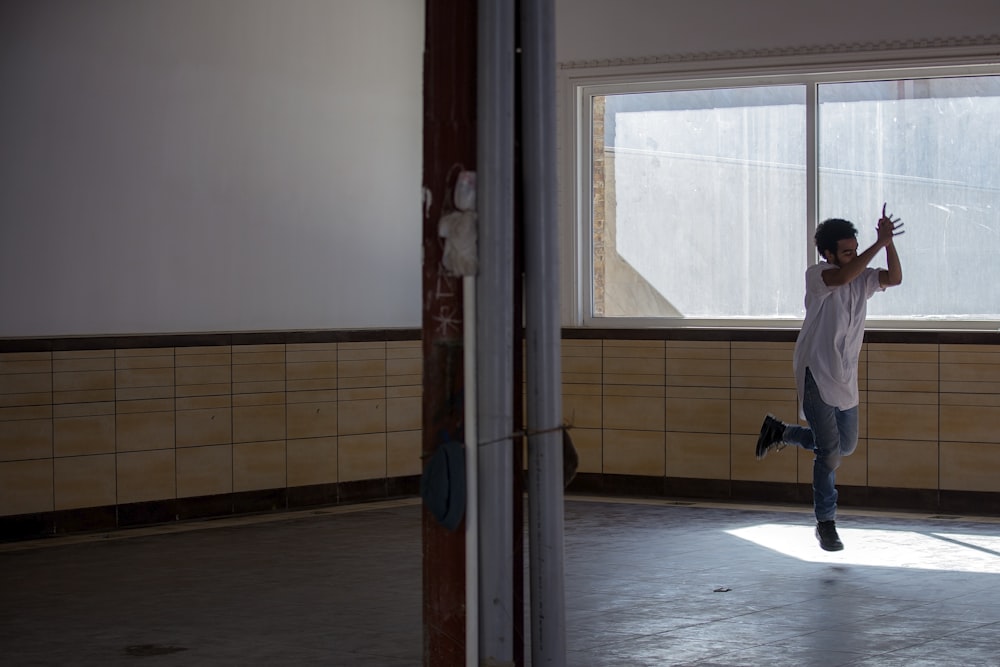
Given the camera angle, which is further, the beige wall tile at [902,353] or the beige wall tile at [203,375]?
the beige wall tile at [902,353]

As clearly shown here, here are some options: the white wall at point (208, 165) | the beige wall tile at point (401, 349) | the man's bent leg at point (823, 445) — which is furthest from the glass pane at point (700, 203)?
the man's bent leg at point (823, 445)

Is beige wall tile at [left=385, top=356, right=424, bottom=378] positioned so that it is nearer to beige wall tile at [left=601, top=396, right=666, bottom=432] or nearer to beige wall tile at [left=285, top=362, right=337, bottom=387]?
beige wall tile at [left=285, top=362, right=337, bottom=387]

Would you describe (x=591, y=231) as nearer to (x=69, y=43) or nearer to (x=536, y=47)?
(x=69, y=43)

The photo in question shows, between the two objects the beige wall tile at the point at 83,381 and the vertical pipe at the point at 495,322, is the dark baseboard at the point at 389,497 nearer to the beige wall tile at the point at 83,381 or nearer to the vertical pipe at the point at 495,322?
the beige wall tile at the point at 83,381

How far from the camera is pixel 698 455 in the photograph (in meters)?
7.48

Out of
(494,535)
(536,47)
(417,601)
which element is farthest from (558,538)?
(417,601)

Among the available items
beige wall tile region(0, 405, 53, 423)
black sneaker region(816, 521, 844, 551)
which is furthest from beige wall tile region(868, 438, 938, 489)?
beige wall tile region(0, 405, 53, 423)

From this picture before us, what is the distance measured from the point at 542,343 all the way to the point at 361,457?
483 centimetres

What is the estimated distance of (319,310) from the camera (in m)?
7.56

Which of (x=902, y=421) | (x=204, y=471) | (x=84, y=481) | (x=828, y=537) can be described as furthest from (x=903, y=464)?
(x=84, y=481)

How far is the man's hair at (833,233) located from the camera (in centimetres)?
576

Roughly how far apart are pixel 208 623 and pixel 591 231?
13.3 feet

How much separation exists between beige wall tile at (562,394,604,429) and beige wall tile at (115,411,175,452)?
247 cm

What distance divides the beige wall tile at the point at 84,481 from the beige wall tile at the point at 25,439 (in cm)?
11
